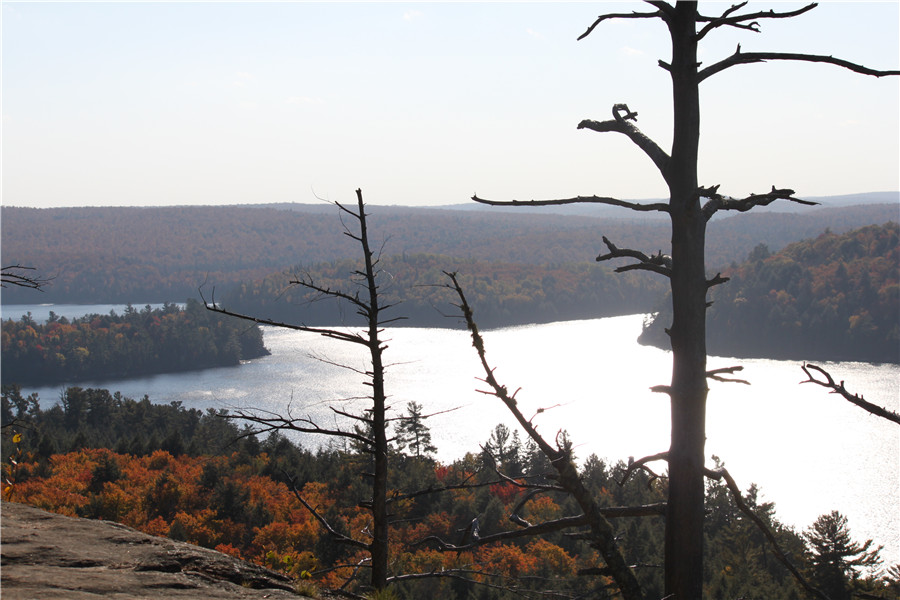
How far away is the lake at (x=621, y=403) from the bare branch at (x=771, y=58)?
29166 millimetres

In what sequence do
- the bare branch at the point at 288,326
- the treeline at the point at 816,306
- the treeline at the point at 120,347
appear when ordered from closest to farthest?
the bare branch at the point at 288,326, the treeline at the point at 816,306, the treeline at the point at 120,347

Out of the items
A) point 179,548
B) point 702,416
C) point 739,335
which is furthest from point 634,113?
point 739,335

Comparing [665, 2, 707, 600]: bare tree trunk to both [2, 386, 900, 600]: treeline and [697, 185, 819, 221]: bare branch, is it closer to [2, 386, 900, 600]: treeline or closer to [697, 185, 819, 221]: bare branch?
[697, 185, 819, 221]: bare branch

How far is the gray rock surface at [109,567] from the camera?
163 inches

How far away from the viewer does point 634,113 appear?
3455 mm

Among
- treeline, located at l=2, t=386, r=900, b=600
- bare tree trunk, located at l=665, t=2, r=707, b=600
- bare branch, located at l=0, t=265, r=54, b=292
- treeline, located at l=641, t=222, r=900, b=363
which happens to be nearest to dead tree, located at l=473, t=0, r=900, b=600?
bare tree trunk, located at l=665, t=2, r=707, b=600

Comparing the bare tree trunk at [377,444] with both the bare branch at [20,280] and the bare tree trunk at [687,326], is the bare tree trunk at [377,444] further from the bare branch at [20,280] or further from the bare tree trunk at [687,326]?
the bare tree trunk at [687,326]

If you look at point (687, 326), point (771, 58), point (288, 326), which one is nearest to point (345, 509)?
point (288, 326)

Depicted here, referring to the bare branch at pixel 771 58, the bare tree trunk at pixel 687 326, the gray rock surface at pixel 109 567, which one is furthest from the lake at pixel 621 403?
the bare branch at pixel 771 58

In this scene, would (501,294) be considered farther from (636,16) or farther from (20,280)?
(636,16)

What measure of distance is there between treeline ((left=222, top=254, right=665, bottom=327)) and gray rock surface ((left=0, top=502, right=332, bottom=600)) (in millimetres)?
125707

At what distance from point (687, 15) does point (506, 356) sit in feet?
317

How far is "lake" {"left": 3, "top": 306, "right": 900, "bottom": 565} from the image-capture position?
51219mm

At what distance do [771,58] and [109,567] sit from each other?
174 inches
